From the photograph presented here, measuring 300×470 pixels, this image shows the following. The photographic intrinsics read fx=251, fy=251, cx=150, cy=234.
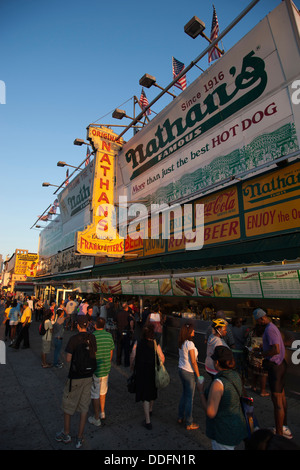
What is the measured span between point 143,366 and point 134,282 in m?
6.77

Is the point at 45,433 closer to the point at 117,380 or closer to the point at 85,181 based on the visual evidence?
the point at 117,380

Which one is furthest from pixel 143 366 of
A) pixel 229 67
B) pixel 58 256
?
pixel 58 256

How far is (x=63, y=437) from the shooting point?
4.01 meters


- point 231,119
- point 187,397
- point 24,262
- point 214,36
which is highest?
point 214,36

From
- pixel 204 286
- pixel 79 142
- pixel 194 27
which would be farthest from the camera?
pixel 79 142

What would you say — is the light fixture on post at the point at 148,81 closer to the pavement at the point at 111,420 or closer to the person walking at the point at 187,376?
the person walking at the point at 187,376

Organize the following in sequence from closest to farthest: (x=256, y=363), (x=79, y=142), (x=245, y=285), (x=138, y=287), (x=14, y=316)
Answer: (x=256, y=363), (x=245, y=285), (x=138, y=287), (x=14, y=316), (x=79, y=142)

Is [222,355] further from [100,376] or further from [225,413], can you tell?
[100,376]

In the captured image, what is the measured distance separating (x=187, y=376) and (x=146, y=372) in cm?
74

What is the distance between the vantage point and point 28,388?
6152 mm

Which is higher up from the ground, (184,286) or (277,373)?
(184,286)

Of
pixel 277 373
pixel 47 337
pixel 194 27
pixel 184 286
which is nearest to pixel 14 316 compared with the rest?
pixel 47 337

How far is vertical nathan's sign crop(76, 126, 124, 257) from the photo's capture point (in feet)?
36.9

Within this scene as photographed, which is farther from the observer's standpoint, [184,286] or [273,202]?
[184,286]
